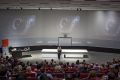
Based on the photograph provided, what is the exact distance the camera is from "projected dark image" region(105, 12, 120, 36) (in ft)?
84.9

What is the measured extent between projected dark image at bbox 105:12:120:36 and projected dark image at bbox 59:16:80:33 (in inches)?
136

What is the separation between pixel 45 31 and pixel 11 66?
1263cm

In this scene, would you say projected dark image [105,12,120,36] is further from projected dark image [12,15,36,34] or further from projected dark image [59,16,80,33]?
projected dark image [12,15,36,34]

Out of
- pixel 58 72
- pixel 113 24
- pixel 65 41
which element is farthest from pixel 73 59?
pixel 58 72

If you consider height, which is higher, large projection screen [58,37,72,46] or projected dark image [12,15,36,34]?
projected dark image [12,15,36,34]

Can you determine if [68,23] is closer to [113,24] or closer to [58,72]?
[113,24]

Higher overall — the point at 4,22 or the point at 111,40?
the point at 4,22

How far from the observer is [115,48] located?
25.9 meters

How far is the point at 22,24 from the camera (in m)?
26.7

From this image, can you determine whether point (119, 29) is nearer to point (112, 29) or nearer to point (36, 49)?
point (112, 29)

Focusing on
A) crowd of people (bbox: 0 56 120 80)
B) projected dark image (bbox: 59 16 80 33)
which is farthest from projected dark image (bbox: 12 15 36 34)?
crowd of people (bbox: 0 56 120 80)

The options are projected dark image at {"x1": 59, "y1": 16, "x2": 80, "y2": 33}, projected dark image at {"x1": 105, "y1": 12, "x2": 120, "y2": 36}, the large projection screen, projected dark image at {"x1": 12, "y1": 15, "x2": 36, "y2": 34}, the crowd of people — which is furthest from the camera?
the large projection screen

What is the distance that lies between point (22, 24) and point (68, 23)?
5150 millimetres

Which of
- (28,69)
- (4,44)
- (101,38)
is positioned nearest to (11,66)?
(28,69)
